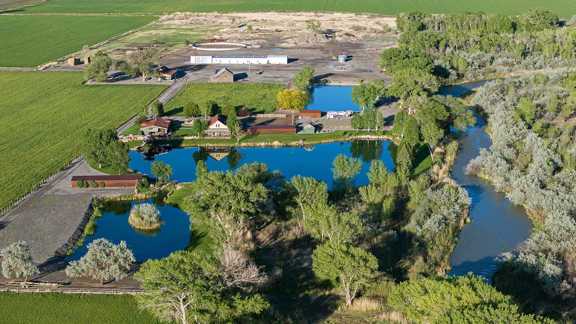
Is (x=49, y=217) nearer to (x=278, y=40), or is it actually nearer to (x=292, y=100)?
(x=292, y=100)

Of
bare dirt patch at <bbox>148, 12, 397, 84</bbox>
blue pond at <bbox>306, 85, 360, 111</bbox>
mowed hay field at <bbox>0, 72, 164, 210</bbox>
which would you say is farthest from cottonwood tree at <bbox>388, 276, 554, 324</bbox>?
bare dirt patch at <bbox>148, 12, 397, 84</bbox>

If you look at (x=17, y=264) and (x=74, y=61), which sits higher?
(x=74, y=61)

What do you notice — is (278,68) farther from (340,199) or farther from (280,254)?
(280,254)

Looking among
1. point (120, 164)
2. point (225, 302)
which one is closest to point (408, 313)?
point (225, 302)

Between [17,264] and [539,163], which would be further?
[539,163]

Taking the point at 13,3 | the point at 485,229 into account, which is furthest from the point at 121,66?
the point at 13,3

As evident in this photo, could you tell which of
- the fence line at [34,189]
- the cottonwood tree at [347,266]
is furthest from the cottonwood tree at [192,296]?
the fence line at [34,189]
